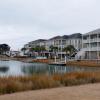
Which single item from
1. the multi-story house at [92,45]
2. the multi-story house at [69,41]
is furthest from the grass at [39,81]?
the multi-story house at [69,41]

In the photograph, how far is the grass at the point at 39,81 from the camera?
1250 cm

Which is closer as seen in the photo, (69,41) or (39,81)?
(39,81)

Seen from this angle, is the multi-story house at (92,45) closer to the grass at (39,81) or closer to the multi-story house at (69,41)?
the multi-story house at (69,41)

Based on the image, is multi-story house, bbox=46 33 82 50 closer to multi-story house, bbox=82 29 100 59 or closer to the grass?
multi-story house, bbox=82 29 100 59

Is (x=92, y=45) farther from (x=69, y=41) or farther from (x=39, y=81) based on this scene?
(x=39, y=81)

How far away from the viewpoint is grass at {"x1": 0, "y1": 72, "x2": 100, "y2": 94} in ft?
41.0

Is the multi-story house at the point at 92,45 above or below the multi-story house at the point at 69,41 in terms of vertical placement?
below

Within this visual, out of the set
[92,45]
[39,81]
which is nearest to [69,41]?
[92,45]

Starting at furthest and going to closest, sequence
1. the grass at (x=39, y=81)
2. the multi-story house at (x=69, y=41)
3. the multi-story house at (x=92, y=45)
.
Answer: the multi-story house at (x=69, y=41), the multi-story house at (x=92, y=45), the grass at (x=39, y=81)

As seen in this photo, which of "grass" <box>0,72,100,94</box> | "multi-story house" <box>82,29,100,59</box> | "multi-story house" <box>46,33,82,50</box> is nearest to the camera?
"grass" <box>0,72,100,94</box>

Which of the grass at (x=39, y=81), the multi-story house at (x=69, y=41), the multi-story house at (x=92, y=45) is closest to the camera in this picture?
the grass at (x=39, y=81)

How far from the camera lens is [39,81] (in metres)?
14.0

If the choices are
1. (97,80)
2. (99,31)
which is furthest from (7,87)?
(99,31)

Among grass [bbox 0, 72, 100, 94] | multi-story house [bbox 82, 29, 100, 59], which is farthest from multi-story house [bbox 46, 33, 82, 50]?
grass [bbox 0, 72, 100, 94]
